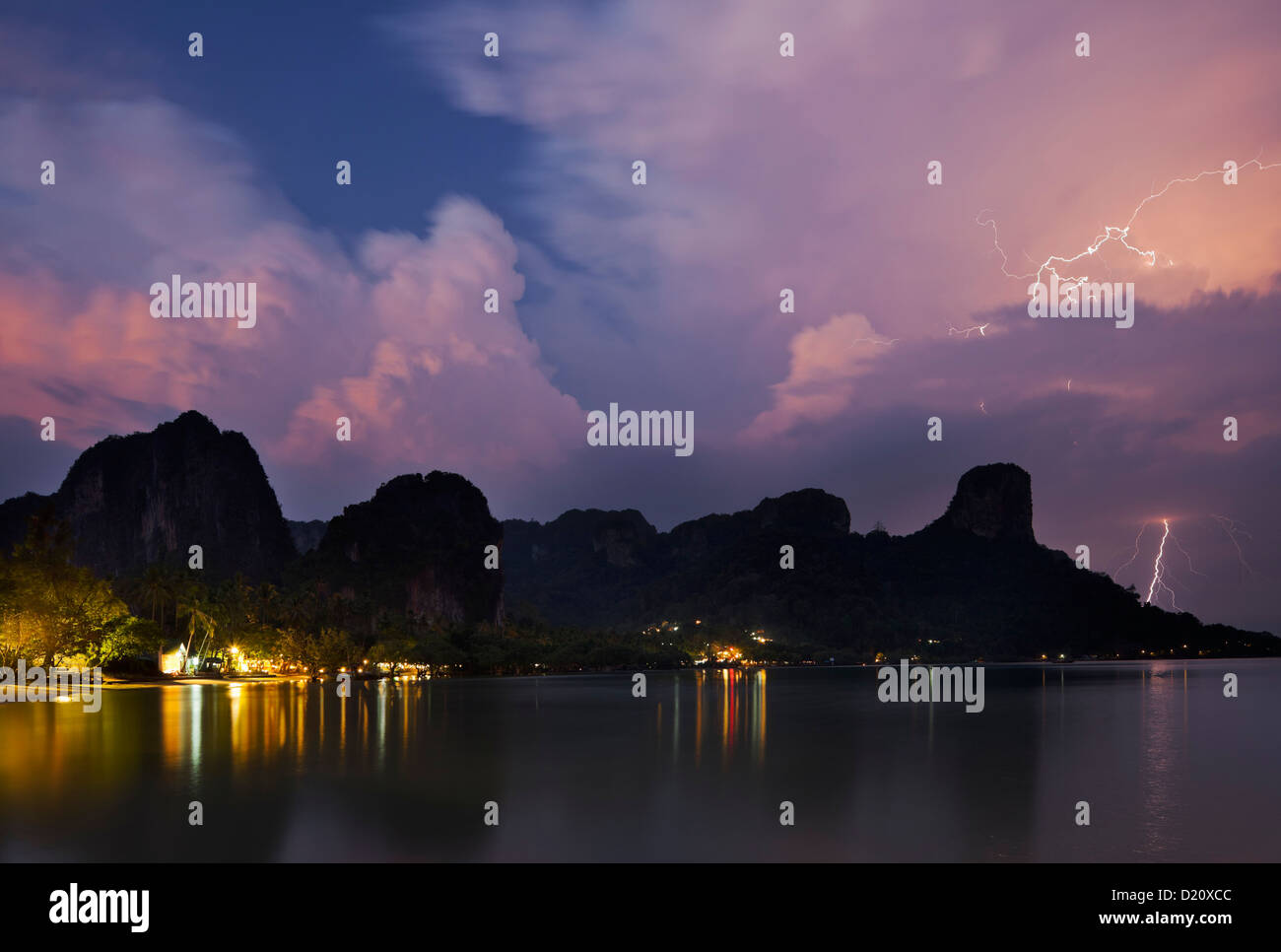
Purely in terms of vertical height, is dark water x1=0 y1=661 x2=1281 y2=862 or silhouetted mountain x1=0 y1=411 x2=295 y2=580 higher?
silhouetted mountain x1=0 y1=411 x2=295 y2=580

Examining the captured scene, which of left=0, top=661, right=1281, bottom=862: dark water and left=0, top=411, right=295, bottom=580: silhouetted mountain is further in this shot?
left=0, top=411, right=295, bottom=580: silhouetted mountain

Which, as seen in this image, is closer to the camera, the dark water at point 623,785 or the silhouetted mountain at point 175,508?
the dark water at point 623,785

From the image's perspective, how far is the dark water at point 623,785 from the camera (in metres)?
24.2

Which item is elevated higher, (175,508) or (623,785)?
(175,508)

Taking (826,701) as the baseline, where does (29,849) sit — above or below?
above

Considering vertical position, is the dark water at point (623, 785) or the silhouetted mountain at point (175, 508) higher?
the silhouetted mountain at point (175, 508)

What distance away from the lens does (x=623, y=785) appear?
3525 cm

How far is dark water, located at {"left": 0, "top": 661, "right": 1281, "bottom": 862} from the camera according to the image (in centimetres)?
2419

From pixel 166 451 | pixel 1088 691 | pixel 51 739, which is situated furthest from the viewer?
pixel 166 451

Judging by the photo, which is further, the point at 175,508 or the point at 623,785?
the point at 175,508
